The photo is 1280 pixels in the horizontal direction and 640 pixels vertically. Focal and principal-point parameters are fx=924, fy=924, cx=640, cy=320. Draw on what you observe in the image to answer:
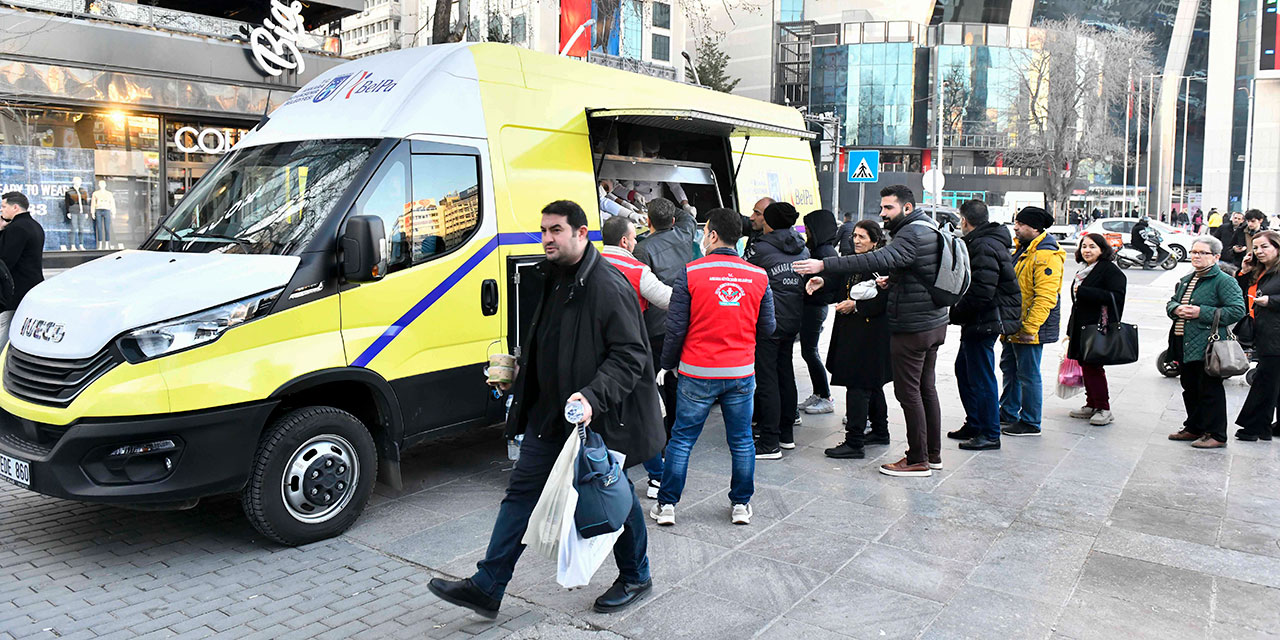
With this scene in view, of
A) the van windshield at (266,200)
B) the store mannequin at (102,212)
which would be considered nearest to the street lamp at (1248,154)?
the store mannequin at (102,212)

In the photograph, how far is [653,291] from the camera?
598 centimetres

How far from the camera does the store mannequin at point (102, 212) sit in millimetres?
16062

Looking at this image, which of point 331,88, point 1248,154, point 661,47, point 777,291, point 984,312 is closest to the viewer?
point 331,88

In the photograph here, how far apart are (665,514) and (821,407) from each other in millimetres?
3588

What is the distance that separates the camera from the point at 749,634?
3.98 m

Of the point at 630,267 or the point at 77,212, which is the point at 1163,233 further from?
the point at 77,212

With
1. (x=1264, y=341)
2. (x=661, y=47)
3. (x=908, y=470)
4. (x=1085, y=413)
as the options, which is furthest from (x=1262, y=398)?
(x=661, y=47)

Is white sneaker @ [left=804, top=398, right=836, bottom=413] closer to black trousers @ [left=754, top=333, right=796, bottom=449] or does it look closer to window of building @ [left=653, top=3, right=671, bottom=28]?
black trousers @ [left=754, top=333, right=796, bottom=449]

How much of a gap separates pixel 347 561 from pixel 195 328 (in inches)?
56.3

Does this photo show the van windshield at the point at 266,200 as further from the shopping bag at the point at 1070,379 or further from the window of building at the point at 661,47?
the window of building at the point at 661,47

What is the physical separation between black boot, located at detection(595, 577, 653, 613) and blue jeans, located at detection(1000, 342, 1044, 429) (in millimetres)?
4624

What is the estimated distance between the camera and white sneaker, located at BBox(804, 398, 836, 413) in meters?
8.59

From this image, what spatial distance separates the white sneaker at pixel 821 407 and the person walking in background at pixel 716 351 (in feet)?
10.8

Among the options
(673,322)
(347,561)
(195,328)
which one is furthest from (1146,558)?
(195,328)
